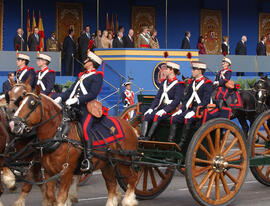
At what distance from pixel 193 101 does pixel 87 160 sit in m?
2.52

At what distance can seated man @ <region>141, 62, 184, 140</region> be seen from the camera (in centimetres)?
1012

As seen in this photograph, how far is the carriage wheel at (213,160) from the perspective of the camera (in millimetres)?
9180

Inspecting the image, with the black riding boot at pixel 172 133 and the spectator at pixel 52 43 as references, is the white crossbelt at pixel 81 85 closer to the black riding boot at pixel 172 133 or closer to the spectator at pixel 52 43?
the black riding boot at pixel 172 133

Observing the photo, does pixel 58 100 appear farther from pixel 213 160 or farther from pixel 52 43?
pixel 52 43

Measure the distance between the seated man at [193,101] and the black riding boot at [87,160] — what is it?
1.67m

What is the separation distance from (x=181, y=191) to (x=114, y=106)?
10230 millimetres

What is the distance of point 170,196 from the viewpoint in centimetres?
1080

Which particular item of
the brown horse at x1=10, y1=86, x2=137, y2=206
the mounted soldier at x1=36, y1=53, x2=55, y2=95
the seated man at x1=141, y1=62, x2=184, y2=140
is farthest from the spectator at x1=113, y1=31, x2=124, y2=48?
the brown horse at x1=10, y1=86, x2=137, y2=206

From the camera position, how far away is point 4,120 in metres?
9.30

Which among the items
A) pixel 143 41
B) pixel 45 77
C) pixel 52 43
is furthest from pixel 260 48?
pixel 45 77

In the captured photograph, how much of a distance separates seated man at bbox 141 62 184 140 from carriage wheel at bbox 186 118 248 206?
2.81 ft

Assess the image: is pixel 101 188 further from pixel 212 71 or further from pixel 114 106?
pixel 212 71

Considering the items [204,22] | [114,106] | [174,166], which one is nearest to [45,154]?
[174,166]

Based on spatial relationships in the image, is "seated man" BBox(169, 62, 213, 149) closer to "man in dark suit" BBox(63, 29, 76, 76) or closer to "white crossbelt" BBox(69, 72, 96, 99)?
"white crossbelt" BBox(69, 72, 96, 99)
